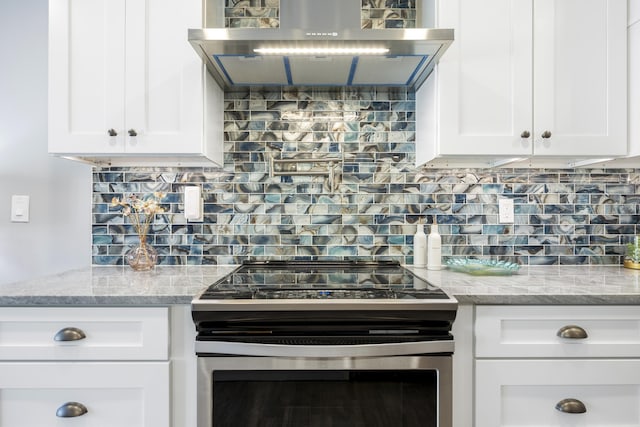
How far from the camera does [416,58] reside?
4.95ft

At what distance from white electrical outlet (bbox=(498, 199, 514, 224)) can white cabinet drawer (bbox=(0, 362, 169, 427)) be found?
1644mm

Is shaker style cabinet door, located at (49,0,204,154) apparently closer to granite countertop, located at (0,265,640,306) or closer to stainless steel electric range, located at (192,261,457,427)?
granite countertop, located at (0,265,640,306)

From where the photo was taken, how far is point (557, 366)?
4.00 ft

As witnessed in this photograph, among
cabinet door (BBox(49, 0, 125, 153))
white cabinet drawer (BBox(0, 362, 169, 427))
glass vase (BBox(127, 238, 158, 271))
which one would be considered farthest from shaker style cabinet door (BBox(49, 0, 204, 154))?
white cabinet drawer (BBox(0, 362, 169, 427))

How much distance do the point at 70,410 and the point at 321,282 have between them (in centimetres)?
92

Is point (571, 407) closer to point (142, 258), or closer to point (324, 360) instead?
point (324, 360)

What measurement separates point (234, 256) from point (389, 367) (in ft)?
3.32

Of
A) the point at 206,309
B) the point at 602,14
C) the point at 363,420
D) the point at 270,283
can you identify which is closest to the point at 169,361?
the point at 206,309

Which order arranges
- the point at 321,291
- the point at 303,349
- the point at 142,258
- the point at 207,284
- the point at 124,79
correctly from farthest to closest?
the point at 142,258
the point at 124,79
the point at 207,284
the point at 321,291
the point at 303,349

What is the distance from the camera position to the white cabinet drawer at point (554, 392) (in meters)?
1.22

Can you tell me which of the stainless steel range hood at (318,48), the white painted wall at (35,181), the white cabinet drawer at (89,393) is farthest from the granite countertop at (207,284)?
the stainless steel range hood at (318,48)

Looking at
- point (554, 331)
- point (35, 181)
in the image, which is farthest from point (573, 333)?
point (35, 181)

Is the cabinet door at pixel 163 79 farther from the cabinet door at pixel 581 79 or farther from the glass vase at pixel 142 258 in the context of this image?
the cabinet door at pixel 581 79

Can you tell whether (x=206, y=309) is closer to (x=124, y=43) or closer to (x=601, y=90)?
(x=124, y=43)
